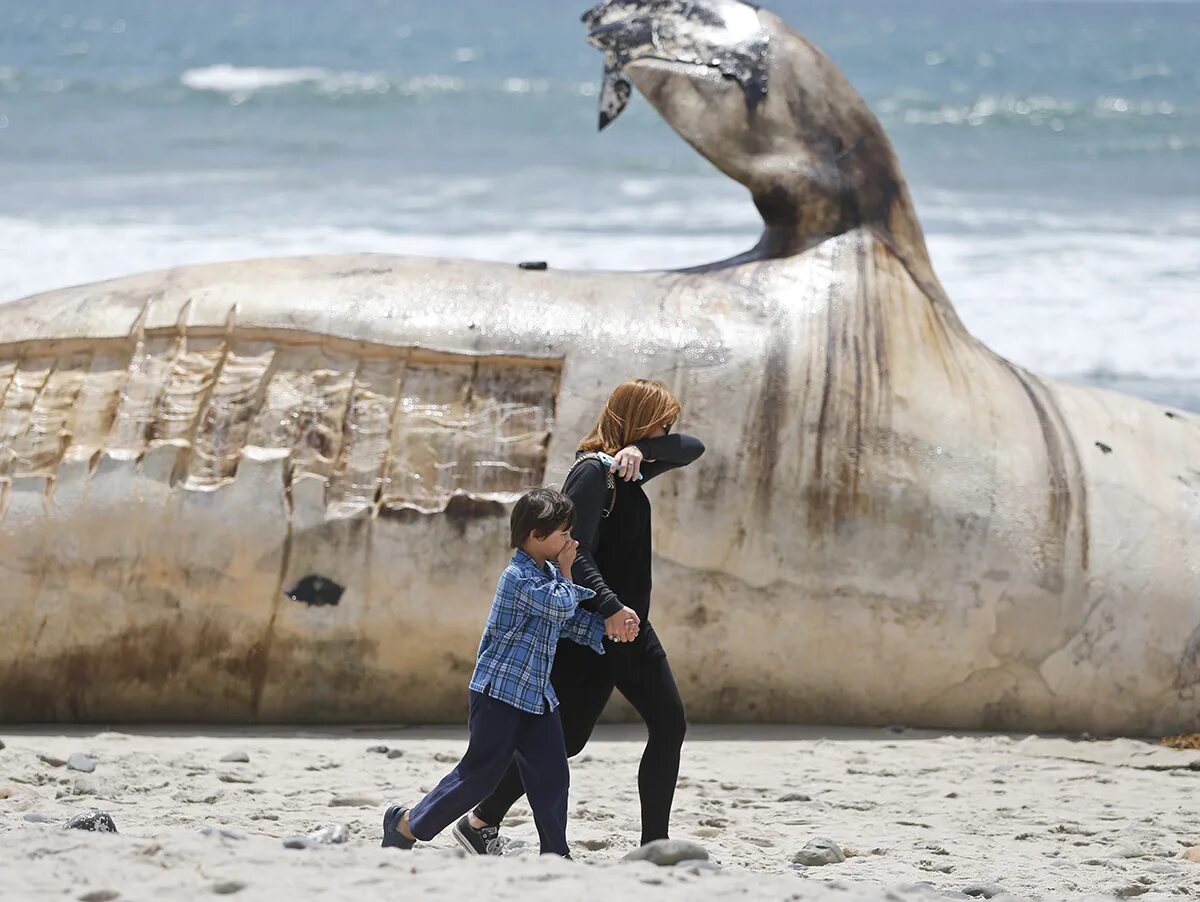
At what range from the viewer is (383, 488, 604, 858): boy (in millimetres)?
3740

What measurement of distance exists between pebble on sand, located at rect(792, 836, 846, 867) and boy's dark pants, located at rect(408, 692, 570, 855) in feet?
2.32

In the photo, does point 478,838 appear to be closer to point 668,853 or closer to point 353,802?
point 668,853

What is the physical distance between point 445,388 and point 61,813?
181 cm

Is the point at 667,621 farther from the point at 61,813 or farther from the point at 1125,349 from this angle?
the point at 1125,349

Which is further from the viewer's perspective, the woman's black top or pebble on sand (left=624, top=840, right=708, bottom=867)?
the woman's black top

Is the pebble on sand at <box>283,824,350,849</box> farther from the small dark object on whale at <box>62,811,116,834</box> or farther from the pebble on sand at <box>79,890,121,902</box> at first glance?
the pebble on sand at <box>79,890,121,902</box>

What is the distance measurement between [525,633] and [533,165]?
1743 cm

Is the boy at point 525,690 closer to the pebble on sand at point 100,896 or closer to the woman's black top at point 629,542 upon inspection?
the woman's black top at point 629,542

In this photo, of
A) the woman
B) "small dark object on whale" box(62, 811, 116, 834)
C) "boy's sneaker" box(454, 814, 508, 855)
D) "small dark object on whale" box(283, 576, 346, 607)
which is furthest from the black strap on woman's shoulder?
"small dark object on whale" box(283, 576, 346, 607)

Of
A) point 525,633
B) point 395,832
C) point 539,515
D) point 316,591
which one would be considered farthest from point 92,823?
point 316,591

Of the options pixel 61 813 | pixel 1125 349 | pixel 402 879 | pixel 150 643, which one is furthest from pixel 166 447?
pixel 1125 349

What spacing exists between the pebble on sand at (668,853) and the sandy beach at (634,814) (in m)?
0.09

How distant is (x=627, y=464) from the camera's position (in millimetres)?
3910

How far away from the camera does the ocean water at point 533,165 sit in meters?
13.2
